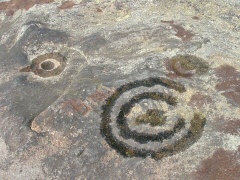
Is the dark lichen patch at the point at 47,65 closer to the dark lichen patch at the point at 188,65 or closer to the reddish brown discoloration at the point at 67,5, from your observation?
the reddish brown discoloration at the point at 67,5

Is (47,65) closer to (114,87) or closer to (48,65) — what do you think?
(48,65)

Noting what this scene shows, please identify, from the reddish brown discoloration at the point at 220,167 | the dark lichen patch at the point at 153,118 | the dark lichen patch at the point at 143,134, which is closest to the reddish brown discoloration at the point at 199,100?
the dark lichen patch at the point at 143,134

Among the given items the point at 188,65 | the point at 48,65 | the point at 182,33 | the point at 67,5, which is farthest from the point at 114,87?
the point at 67,5

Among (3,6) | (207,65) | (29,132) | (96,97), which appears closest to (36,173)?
(29,132)

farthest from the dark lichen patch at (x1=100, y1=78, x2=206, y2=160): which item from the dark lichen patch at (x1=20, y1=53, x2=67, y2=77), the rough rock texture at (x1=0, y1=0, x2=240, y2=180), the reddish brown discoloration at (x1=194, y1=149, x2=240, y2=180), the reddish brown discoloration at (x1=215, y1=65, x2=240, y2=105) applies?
the dark lichen patch at (x1=20, y1=53, x2=67, y2=77)

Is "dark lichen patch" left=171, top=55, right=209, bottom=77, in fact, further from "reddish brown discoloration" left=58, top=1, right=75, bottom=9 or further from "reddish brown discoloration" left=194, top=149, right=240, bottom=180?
"reddish brown discoloration" left=58, top=1, right=75, bottom=9

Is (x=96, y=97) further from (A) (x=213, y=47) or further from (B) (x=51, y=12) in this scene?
(B) (x=51, y=12)
